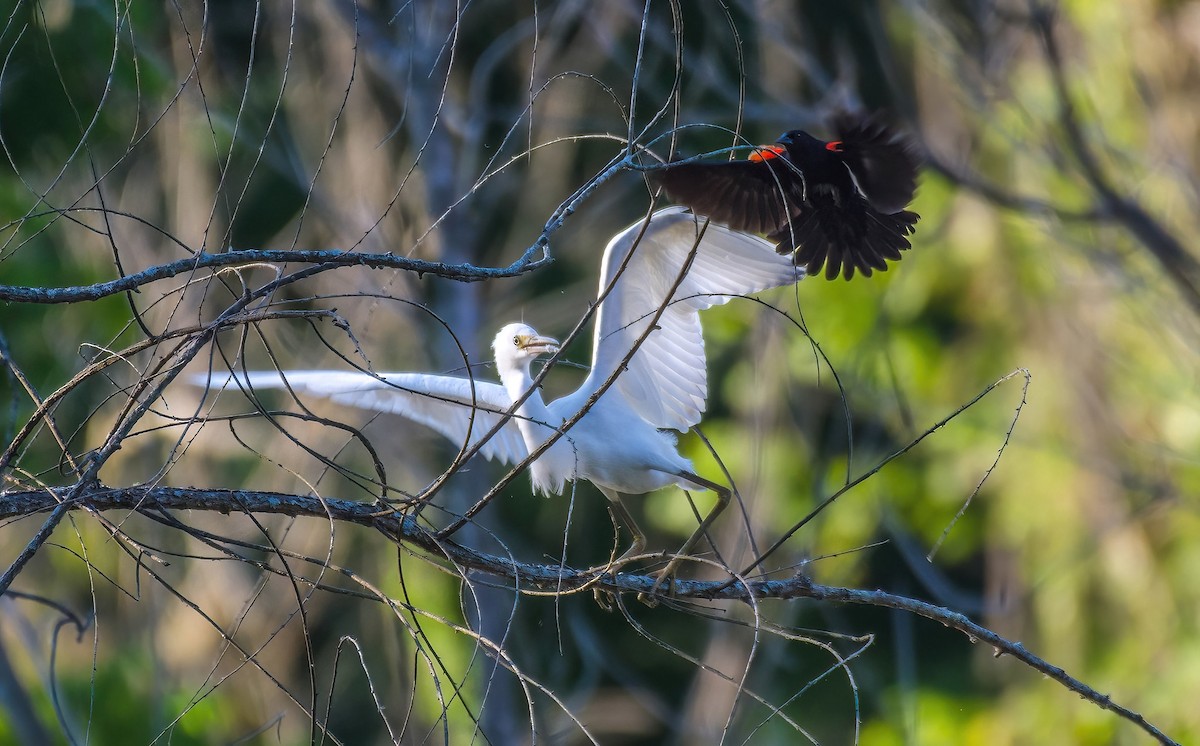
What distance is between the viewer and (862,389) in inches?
375

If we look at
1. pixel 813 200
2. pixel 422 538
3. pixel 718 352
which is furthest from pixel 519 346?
pixel 718 352

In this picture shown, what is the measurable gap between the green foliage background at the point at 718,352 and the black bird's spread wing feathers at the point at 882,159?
318 centimetres

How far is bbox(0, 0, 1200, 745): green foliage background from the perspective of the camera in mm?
8484

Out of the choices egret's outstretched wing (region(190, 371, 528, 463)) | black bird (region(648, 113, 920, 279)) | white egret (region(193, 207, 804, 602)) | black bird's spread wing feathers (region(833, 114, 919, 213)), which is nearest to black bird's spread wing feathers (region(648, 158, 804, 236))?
black bird (region(648, 113, 920, 279))

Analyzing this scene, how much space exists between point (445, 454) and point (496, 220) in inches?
123

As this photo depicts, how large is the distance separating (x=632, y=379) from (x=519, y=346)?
43cm

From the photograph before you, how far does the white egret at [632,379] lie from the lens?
4258 millimetres

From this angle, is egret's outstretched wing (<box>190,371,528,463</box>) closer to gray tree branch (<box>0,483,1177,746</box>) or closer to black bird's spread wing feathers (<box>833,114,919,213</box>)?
gray tree branch (<box>0,483,1177,746</box>)

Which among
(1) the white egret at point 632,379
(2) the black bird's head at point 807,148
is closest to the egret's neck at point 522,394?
(1) the white egret at point 632,379

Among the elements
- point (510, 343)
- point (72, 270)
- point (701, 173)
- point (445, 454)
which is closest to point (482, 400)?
point (510, 343)

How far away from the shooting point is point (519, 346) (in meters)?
4.60

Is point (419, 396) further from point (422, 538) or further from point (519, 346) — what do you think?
point (422, 538)

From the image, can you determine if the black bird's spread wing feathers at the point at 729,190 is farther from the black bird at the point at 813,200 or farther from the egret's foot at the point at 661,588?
the egret's foot at the point at 661,588

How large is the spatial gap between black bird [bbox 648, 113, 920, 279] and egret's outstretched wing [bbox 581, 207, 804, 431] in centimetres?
14
